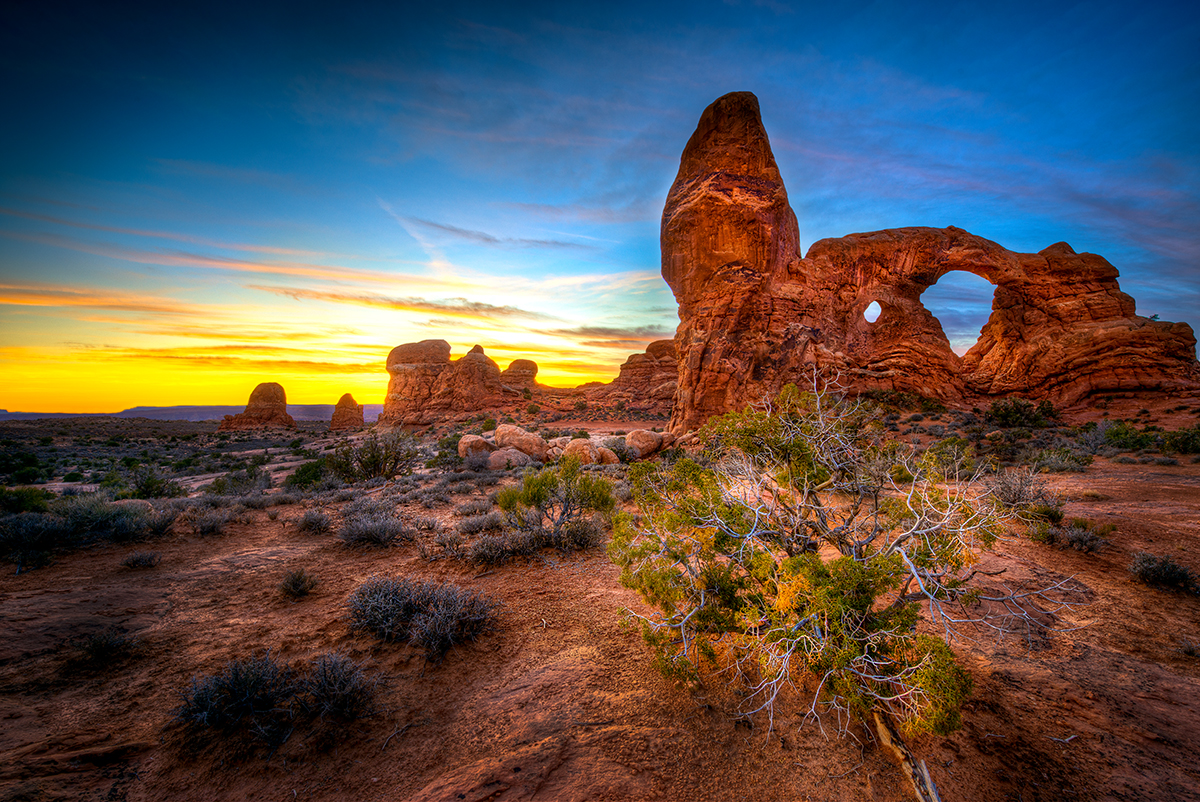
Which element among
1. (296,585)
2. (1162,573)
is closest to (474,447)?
(296,585)

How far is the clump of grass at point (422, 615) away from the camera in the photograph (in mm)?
3830

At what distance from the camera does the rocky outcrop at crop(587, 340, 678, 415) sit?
4110 cm

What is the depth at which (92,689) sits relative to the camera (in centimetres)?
323

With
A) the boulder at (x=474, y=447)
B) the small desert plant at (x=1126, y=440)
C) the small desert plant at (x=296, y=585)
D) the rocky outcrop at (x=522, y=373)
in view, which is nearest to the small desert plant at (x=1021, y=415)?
the small desert plant at (x=1126, y=440)

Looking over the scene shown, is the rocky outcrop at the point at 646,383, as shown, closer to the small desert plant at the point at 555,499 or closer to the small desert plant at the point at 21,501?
the small desert plant at the point at 555,499

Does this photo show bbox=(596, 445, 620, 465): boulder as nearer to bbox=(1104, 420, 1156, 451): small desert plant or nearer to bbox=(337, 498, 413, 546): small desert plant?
bbox=(337, 498, 413, 546): small desert plant

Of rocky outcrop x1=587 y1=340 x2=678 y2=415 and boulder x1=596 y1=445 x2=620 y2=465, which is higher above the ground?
rocky outcrop x1=587 y1=340 x2=678 y2=415

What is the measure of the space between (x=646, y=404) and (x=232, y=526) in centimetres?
3594

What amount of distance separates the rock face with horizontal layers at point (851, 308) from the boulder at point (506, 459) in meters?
8.34

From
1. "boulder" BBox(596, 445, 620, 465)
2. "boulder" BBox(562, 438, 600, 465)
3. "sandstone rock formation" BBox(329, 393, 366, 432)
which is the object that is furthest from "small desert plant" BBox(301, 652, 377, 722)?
"sandstone rock formation" BBox(329, 393, 366, 432)

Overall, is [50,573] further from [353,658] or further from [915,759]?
[915,759]

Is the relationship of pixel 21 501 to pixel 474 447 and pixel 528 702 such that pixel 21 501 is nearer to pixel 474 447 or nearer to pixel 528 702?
pixel 528 702

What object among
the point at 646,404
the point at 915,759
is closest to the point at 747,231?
the point at 915,759

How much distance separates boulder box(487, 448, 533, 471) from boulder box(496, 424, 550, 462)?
61 cm
